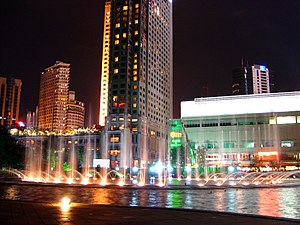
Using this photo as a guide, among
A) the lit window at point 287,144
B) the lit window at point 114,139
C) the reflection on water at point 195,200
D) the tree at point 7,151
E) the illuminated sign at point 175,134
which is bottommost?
the reflection on water at point 195,200

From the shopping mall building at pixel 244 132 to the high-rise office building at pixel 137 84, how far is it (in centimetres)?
1637

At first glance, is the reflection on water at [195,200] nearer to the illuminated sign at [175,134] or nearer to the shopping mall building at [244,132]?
the shopping mall building at [244,132]

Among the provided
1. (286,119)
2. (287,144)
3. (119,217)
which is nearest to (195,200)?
(119,217)

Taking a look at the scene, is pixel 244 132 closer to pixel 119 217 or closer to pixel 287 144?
pixel 287 144

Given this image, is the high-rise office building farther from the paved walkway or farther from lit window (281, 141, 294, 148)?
the paved walkway

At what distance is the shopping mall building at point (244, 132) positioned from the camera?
95500mm

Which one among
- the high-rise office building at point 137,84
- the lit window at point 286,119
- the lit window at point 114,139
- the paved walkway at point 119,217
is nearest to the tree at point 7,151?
the paved walkway at point 119,217

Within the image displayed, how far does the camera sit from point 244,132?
100500 mm

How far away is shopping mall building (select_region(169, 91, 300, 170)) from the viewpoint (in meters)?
95.5

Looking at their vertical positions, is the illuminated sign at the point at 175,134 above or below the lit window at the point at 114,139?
above

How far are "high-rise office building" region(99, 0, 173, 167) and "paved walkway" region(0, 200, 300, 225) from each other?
96.3 m

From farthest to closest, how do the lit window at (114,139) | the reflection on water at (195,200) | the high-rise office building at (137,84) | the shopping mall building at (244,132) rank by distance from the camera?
the high-rise office building at (137,84)
the lit window at (114,139)
the shopping mall building at (244,132)
the reflection on water at (195,200)

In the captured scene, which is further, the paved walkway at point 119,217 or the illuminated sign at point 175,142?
the illuminated sign at point 175,142

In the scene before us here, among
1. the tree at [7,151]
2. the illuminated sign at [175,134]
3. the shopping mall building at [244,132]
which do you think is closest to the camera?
the tree at [7,151]
